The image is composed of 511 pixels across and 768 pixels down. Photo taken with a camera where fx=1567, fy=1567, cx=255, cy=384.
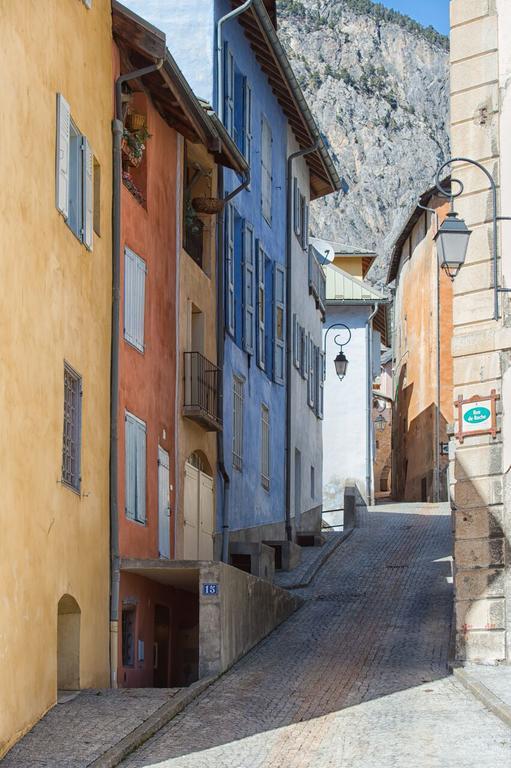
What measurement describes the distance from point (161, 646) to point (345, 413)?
29.4 m

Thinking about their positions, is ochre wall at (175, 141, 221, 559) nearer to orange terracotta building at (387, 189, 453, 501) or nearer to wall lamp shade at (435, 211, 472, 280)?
wall lamp shade at (435, 211, 472, 280)

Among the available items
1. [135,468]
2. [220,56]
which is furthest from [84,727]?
[220,56]

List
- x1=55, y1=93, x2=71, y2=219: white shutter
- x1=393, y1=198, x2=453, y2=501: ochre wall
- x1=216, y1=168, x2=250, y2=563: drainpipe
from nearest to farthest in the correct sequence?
x1=55, y1=93, x2=71, y2=219: white shutter < x1=216, y1=168, x2=250, y2=563: drainpipe < x1=393, y1=198, x2=453, y2=501: ochre wall

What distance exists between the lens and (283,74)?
98.4ft

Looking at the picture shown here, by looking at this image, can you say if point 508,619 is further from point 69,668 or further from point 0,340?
point 0,340

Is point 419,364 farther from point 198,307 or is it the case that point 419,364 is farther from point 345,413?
point 198,307

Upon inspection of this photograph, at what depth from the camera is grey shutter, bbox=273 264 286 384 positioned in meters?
31.2

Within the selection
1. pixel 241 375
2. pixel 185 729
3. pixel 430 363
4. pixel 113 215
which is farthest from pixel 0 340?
pixel 430 363

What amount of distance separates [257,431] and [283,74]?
6863 mm

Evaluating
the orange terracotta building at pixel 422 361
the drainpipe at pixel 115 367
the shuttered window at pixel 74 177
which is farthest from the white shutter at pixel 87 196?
the orange terracotta building at pixel 422 361

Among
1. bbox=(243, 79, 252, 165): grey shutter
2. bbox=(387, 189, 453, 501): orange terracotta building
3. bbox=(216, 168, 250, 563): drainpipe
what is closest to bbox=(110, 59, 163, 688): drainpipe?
bbox=(216, 168, 250, 563): drainpipe

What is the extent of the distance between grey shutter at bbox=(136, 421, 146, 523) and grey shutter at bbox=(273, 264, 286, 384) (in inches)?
430

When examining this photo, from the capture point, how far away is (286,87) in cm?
3080

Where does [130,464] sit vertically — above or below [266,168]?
below
